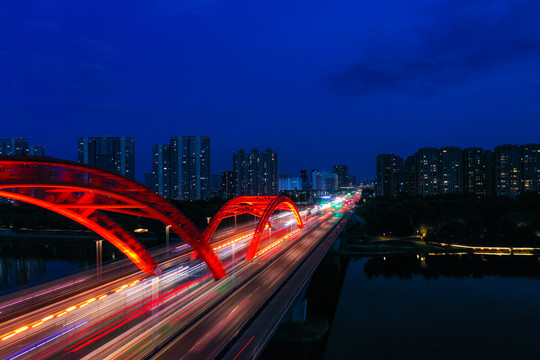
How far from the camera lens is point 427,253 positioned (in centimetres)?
4669

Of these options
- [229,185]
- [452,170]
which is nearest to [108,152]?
[229,185]

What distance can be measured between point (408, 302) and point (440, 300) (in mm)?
2982

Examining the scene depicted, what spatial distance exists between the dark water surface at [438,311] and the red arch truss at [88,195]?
11122mm

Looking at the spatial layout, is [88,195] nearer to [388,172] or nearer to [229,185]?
[229,185]

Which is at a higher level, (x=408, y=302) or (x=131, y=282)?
(x=131, y=282)

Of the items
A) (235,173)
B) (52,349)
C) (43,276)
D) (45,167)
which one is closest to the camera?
(52,349)

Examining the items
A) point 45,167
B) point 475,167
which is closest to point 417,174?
point 475,167

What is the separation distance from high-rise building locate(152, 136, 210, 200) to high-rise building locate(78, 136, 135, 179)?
8.89m

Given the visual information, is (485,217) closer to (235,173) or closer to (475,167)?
(475,167)

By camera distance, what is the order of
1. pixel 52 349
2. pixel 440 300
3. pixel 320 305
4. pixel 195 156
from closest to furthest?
pixel 52 349 < pixel 320 305 < pixel 440 300 < pixel 195 156

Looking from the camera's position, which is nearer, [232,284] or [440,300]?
[232,284]

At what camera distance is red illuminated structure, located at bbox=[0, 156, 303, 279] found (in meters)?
12.9

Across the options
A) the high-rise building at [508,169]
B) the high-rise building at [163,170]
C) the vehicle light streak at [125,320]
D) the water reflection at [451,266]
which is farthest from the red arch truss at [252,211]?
the high-rise building at [508,169]

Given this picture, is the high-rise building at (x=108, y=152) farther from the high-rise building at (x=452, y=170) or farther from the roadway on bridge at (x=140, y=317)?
the high-rise building at (x=452, y=170)
